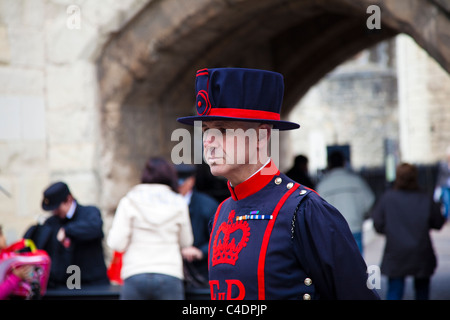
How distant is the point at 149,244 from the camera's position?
3844 millimetres

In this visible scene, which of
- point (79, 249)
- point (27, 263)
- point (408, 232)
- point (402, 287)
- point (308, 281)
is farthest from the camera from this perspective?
point (402, 287)

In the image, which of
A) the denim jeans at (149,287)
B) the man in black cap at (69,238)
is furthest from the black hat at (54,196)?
the denim jeans at (149,287)

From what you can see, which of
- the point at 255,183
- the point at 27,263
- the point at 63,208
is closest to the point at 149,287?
the point at 27,263

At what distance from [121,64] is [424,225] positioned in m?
2.58

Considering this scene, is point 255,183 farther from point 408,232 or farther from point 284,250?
point 408,232

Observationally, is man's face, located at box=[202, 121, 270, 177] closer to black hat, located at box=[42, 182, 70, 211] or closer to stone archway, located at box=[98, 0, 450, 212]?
black hat, located at box=[42, 182, 70, 211]

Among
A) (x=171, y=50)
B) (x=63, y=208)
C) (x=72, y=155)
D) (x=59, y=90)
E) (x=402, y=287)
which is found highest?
(x=171, y=50)

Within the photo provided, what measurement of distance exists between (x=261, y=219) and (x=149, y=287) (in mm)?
2010

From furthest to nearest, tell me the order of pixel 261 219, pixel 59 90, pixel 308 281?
pixel 59 90 → pixel 261 219 → pixel 308 281

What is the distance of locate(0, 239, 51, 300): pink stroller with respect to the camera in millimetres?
3730

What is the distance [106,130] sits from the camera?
560 centimetres
